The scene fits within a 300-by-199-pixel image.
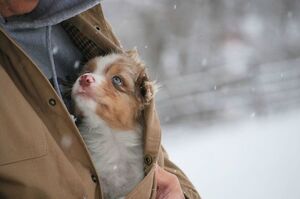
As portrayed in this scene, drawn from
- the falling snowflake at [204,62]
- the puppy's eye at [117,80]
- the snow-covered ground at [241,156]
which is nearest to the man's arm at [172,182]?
the puppy's eye at [117,80]

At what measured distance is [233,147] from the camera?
7336 mm

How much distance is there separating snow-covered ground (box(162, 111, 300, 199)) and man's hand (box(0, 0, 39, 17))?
439cm

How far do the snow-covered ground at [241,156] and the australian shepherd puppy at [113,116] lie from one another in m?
3.62

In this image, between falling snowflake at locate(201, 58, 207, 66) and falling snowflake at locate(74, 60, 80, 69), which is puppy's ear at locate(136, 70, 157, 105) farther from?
falling snowflake at locate(201, 58, 207, 66)

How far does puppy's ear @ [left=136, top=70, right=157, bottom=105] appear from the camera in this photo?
2.65 meters

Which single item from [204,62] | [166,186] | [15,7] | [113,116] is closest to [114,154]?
[113,116]

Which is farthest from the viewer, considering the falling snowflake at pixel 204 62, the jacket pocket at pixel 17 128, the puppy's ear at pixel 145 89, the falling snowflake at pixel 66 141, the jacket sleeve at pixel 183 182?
the falling snowflake at pixel 204 62

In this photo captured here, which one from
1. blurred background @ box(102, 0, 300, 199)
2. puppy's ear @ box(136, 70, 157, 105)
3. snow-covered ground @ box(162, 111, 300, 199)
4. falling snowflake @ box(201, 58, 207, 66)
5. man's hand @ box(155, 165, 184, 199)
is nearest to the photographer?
man's hand @ box(155, 165, 184, 199)

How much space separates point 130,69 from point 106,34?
22 centimetres

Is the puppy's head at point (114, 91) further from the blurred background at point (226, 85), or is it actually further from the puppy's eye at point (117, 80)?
the blurred background at point (226, 85)

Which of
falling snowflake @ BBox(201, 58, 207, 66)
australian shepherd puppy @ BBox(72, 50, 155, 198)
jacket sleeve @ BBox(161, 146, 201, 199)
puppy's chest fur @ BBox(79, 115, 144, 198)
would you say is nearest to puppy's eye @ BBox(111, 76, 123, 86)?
australian shepherd puppy @ BBox(72, 50, 155, 198)

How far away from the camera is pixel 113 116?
8.81 feet

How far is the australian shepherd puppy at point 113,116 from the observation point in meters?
2.55

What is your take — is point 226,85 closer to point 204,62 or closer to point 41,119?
point 204,62
